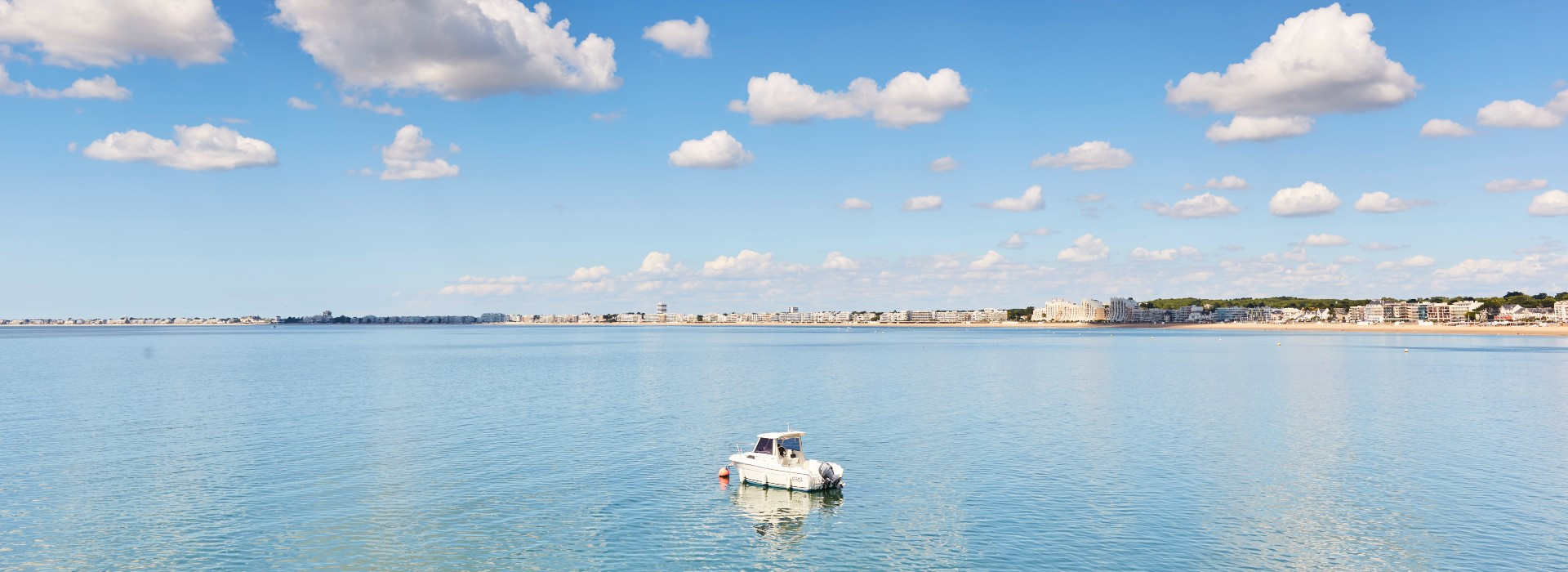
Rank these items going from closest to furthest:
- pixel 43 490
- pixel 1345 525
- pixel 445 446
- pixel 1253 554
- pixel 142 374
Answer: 1. pixel 1253 554
2. pixel 1345 525
3. pixel 43 490
4. pixel 445 446
5. pixel 142 374

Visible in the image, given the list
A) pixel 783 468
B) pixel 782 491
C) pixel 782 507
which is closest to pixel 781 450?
pixel 783 468

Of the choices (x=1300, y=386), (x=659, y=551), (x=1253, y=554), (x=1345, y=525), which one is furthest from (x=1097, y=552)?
(x=1300, y=386)

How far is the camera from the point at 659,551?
1529 inches

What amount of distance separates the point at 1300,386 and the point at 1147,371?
101 feet

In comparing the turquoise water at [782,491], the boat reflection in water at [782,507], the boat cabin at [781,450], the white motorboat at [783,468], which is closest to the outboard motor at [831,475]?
the white motorboat at [783,468]

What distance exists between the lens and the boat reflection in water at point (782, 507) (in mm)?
43188

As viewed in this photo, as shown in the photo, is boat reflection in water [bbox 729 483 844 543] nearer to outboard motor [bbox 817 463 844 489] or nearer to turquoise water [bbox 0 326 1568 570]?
turquoise water [bbox 0 326 1568 570]

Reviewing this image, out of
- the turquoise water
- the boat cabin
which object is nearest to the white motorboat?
the boat cabin

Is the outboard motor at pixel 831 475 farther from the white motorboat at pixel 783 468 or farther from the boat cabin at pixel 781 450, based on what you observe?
the boat cabin at pixel 781 450

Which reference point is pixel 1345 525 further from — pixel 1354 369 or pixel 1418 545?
pixel 1354 369

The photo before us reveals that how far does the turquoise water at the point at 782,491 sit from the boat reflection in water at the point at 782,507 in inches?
7.9

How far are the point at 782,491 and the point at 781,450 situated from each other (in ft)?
8.50

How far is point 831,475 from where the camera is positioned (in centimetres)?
5006

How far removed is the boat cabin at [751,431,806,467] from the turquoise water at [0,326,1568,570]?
2265 millimetres
